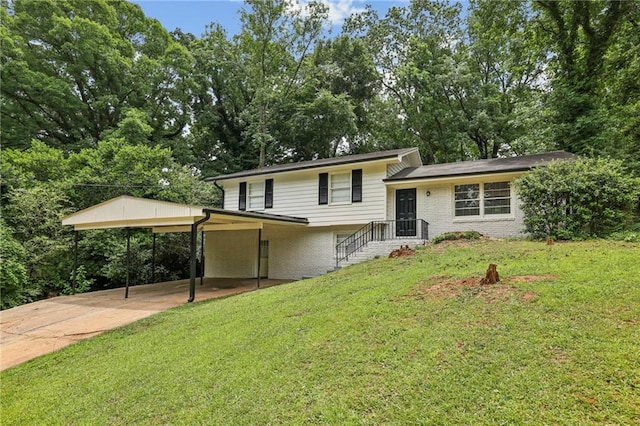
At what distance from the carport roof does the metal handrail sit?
3.16 meters

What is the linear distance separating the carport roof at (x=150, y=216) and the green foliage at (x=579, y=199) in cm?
882

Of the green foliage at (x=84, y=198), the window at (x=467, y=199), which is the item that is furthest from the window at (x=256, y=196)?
the window at (x=467, y=199)

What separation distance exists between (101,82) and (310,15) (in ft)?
48.4

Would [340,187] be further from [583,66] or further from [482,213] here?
[583,66]

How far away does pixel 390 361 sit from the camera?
4.02 m

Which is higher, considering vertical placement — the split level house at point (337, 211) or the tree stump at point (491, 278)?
the split level house at point (337, 211)

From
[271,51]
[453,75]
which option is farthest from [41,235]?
[453,75]

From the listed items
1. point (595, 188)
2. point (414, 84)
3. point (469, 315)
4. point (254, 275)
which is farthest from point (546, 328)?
point (414, 84)

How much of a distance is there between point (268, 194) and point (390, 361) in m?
13.2

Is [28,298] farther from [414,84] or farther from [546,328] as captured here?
[414,84]

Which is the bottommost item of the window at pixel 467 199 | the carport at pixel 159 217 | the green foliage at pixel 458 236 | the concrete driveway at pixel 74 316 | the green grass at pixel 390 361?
the concrete driveway at pixel 74 316

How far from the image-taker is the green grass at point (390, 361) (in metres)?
3.16

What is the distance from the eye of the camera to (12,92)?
20.4 m

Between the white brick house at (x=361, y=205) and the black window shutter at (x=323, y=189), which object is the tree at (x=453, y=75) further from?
the black window shutter at (x=323, y=189)
